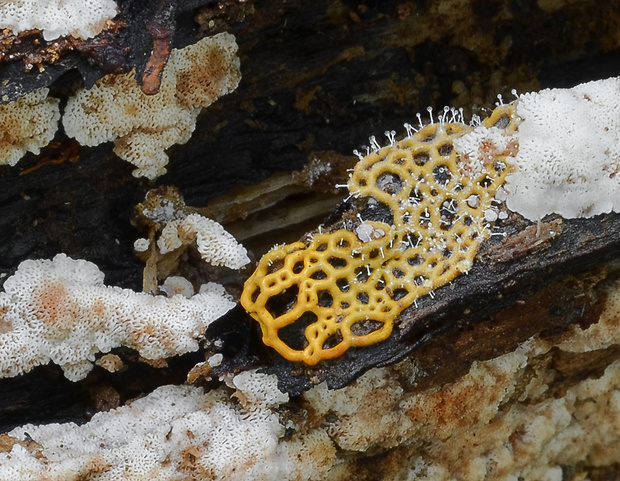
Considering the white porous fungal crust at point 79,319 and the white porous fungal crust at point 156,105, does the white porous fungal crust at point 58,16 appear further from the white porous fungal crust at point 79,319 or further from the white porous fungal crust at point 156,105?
the white porous fungal crust at point 79,319

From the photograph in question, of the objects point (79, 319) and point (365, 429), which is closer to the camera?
point (79, 319)

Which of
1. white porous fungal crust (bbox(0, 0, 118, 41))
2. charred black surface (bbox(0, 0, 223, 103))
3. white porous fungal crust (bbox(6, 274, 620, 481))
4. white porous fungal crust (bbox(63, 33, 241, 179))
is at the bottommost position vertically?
white porous fungal crust (bbox(6, 274, 620, 481))

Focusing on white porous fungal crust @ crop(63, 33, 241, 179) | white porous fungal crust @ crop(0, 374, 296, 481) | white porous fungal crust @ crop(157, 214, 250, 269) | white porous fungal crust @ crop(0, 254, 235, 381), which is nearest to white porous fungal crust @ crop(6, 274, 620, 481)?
white porous fungal crust @ crop(0, 374, 296, 481)

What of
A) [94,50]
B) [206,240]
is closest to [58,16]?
[94,50]

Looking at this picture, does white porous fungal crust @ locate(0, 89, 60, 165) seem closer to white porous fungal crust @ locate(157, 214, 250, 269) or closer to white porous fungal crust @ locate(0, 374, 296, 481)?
white porous fungal crust @ locate(157, 214, 250, 269)

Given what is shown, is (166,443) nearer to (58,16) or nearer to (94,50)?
(94,50)

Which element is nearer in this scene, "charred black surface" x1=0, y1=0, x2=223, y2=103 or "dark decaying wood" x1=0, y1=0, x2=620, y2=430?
"charred black surface" x1=0, y1=0, x2=223, y2=103

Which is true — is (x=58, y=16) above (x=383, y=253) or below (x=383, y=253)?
above
